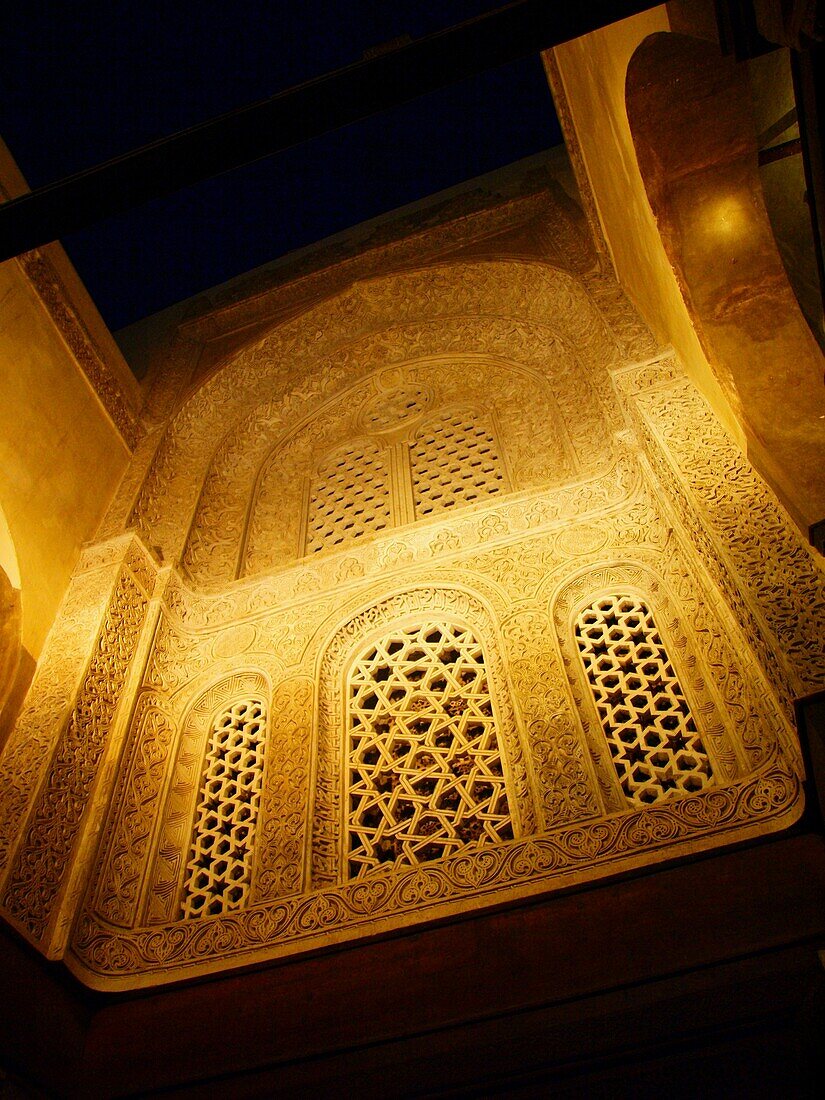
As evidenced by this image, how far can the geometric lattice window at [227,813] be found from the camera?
320 centimetres

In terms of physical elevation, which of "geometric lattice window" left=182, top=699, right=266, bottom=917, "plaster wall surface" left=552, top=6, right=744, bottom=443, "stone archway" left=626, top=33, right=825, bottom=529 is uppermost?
"plaster wall surface" left=552, top=6, right=744, bottom=443

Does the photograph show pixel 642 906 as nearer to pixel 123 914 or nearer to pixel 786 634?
pixel 786 634

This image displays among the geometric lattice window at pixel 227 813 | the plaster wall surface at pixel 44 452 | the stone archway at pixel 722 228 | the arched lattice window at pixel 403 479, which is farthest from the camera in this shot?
the arched lattice window at pixel 403 479

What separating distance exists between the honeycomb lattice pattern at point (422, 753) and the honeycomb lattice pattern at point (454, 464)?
1221 mm

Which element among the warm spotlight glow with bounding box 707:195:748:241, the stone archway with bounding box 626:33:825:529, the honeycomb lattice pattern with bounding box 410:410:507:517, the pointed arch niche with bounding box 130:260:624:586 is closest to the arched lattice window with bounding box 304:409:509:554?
the honeycomb lattice pattern with bounding box 410:410:507:517

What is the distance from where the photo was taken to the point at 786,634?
8.66 ft

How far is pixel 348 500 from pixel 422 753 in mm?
2407

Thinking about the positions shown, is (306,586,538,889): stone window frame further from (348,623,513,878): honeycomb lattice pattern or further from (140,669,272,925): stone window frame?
(140,669,272,925): stone window frame

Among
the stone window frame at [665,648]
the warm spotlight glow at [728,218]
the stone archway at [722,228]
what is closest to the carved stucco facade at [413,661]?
the stone window frame at [665,648]

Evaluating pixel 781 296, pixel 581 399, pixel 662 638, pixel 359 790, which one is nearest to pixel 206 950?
pixel 359 790

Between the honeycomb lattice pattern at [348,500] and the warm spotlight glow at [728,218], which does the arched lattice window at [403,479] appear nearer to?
the honeycomb lattice pattern at [348,500]

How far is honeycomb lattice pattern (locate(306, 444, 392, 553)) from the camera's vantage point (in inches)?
201

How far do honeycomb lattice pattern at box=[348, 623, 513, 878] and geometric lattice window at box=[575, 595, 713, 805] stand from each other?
47 centimetres

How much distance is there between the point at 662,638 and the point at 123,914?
2396mm
